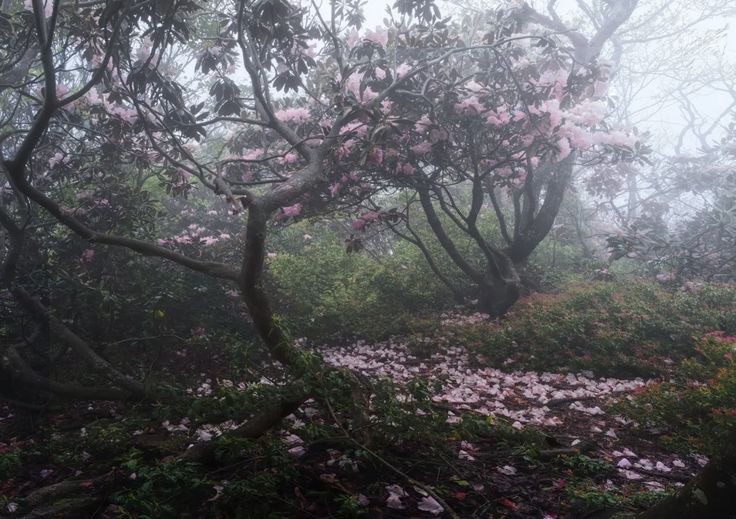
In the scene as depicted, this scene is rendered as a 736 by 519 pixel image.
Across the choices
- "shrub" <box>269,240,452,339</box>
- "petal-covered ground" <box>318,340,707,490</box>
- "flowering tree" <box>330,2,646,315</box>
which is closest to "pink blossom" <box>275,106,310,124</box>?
"flowering tree" <box>330,2,646,315</box>

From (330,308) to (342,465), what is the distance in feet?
13.1

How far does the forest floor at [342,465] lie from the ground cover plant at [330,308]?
0.7 inches

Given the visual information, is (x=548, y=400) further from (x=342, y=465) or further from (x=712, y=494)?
(x=712, y=494)

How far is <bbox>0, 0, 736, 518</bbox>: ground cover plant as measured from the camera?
247 centimetres

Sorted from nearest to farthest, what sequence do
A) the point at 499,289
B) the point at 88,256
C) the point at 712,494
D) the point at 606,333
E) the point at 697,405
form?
the point at 712,494, the point at 697,405, the point at 88,256, the point at 606,333, the point at 499,289

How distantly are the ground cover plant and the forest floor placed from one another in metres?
0.02

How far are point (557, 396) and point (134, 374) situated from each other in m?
3.89

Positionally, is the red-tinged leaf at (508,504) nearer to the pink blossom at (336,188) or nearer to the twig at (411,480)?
the twig at (411,480)

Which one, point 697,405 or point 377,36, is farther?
point 377,36

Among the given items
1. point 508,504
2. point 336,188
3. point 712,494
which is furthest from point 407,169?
point 712,494

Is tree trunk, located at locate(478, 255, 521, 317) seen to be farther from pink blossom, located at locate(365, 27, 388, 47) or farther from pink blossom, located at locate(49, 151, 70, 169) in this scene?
pink blossom, located at locate(49, 151, 70, 169)

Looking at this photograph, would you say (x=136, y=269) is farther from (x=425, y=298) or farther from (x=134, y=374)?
(x=425, y=298)

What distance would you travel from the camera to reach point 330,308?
6484mm

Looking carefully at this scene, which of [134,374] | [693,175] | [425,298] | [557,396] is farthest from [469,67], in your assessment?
[693,175]
